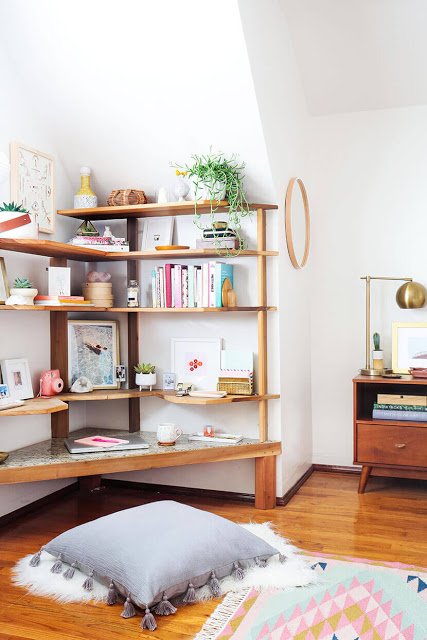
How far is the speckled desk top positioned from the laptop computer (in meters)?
0.02

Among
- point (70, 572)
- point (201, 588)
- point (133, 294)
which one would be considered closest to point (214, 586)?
point (201, 588)

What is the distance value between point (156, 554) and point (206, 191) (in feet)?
6.00

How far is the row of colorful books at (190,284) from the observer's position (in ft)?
11.3

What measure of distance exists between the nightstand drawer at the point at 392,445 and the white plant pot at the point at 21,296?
1.94 m

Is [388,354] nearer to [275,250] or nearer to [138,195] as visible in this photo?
[275,250]

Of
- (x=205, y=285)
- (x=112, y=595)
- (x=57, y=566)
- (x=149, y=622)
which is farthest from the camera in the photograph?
(x=205, y=285)

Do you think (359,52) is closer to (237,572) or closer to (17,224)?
(17,224)

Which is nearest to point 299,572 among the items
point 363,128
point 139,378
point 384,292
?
point 139,378

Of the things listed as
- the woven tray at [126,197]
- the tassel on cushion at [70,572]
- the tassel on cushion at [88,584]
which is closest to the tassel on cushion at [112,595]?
the tassel on cushion at [88,584]

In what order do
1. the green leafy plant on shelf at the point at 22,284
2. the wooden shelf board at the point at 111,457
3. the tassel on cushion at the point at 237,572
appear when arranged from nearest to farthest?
the tassel on cushion at the point at 237,572 < the wooden shelf board at the point at 111,457 < the green leafy plant on shelf at the point at 22,284

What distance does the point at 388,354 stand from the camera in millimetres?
4094

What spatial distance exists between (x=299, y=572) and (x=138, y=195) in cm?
210

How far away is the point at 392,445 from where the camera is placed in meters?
3.69

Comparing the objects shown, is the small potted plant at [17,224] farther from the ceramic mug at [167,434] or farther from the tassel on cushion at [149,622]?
the tassel on cushion at [149,622]
